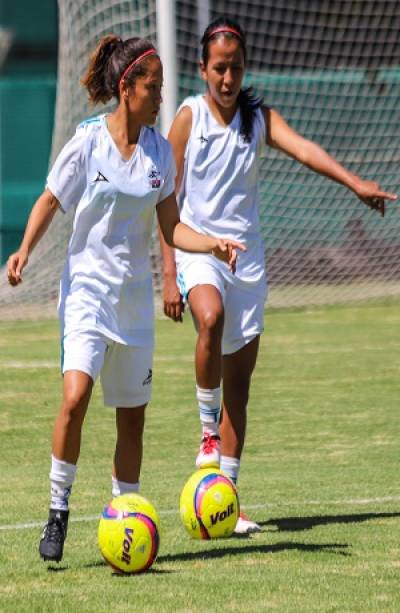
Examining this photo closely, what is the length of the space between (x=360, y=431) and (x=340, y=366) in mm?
3307

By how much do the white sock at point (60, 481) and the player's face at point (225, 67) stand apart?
201 cm

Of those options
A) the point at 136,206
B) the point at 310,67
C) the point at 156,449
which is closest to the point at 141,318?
A: the point at 136,206

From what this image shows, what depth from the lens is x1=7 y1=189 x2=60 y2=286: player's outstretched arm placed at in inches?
241

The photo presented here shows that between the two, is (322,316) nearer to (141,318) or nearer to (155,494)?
(155,494)

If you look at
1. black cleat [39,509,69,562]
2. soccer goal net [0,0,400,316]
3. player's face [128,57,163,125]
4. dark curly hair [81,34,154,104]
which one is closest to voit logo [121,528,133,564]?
black cleat [39,509,69,562]

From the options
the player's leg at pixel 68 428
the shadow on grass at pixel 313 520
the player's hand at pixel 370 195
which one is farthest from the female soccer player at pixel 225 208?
the player's leg at pixel 68 428

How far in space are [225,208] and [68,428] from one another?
1679 mm

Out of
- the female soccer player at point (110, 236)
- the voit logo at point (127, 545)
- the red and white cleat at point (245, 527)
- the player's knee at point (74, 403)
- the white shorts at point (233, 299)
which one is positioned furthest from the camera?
the white shorts at point (233, 299)

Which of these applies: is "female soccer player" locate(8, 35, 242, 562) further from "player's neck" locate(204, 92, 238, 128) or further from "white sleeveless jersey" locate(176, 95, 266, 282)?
"player's neck" locate(204, 92, 238, 128)

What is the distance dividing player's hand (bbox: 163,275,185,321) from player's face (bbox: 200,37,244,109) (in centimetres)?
89

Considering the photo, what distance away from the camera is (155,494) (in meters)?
8.03


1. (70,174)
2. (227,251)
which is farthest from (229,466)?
(70,174)

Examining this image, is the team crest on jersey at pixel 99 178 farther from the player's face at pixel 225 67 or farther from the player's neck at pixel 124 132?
the player's face at pixel 225 67

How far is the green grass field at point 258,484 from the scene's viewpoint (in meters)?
5.67
